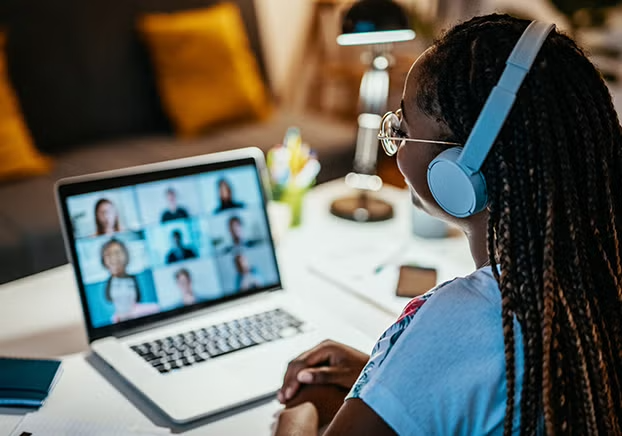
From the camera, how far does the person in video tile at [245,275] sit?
4.11ft

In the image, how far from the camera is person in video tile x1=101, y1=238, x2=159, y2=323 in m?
1.13

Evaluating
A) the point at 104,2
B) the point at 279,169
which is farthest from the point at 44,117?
the point at 279,169

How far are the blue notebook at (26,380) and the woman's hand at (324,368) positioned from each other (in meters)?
0.31

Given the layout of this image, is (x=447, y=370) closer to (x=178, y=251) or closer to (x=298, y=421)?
(x=298, y=421)

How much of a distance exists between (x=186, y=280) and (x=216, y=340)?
13cm

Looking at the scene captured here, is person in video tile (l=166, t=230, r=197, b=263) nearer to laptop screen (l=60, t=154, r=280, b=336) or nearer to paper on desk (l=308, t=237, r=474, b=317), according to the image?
laptop screen (l=60, t=154, r=280, b=336)

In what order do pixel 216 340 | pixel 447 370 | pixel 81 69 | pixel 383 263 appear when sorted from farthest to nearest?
1. pixel 81 69
2. pixel 383 263
3. pixel 216 340
4. pixel 447 370

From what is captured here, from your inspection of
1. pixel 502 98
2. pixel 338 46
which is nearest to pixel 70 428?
pixel 502 98

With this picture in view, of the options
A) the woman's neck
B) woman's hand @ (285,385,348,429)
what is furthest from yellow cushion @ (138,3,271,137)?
the woman's neck

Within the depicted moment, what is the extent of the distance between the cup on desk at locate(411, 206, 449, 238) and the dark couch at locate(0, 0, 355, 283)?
3.84ft

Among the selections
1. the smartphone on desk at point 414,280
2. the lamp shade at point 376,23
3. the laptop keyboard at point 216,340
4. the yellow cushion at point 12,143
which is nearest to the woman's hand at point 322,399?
the laptop keyboard at point 216,340

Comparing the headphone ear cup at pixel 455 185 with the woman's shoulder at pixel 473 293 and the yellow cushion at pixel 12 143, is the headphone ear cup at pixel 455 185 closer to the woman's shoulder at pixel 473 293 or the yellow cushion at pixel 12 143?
the woman's shoulder at pixel 473 293

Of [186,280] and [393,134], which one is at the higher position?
[393,134]

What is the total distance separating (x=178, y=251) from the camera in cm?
120
